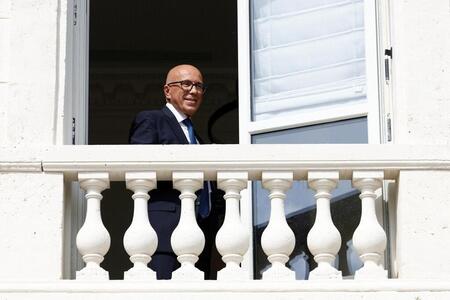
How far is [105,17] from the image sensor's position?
601 inches

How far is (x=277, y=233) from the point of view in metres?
9.80

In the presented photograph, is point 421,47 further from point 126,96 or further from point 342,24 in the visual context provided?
point 126,96

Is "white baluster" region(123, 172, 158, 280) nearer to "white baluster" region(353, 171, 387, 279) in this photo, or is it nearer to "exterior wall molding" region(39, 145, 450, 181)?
"exterior wall molding" region(39, 145, 450, 181)

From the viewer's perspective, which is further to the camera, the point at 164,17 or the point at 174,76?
the point at 164,17

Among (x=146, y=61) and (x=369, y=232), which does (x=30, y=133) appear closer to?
(x=369, y=232)

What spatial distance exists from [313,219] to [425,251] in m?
0.68

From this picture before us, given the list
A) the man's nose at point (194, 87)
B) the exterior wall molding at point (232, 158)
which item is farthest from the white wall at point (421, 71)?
the man's nose at point (194, 87)

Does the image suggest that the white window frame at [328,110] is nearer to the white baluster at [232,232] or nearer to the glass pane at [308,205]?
the glass pane at [308,205]

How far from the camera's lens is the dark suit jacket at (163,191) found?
10062mm

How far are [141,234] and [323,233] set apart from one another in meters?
0.90

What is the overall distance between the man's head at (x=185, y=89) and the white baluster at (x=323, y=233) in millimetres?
1146

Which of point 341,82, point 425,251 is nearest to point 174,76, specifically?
point 341,82

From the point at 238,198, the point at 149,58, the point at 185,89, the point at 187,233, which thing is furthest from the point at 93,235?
the point at 149,58

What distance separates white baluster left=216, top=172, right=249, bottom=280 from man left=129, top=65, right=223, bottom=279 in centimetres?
32
